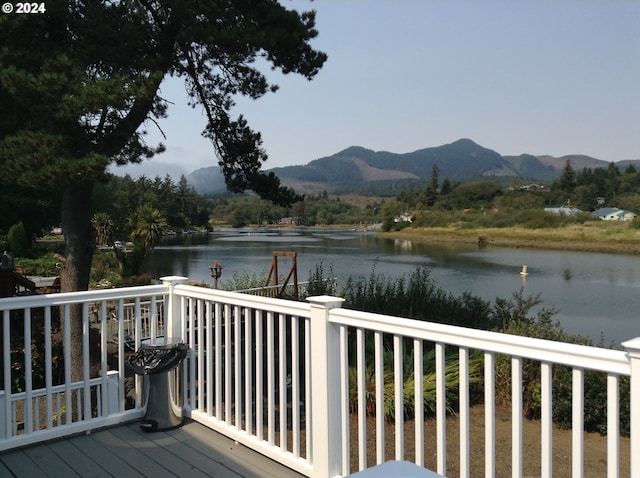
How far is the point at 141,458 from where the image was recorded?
8.89 feet

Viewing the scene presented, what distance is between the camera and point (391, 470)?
104 centimetres

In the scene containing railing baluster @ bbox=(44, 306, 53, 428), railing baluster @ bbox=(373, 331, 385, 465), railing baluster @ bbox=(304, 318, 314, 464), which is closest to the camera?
railing baluster @ bbox=(373, 331, 385, 465)

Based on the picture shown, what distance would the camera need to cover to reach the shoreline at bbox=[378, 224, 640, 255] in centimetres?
3975

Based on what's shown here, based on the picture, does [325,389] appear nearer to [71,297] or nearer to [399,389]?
[399,389]

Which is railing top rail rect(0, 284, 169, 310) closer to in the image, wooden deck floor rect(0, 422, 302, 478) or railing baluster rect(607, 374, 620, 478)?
wooden deck floor rect(0, 422, 302, 478)

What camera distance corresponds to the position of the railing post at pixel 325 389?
2.32m

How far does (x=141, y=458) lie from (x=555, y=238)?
158 ft

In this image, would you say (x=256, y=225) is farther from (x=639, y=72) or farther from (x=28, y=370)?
(x=28, y=370)

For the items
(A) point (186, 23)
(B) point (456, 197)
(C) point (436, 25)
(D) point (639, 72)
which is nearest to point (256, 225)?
(B) point (456, 197)

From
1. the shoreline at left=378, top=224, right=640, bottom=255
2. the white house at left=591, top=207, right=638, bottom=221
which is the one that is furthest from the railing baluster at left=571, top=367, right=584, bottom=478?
the white house at left=591, top=207, right=638, bottom=221

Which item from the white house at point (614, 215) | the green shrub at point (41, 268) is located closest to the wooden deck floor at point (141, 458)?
the green shrub at point (41, 268)

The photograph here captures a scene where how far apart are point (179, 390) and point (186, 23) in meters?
4.50

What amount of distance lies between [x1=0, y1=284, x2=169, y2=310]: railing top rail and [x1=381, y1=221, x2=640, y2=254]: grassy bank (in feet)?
135

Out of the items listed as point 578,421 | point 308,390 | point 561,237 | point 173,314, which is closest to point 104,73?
point 173,314
